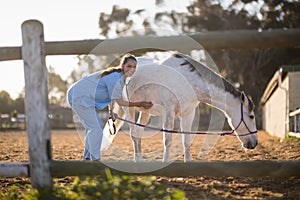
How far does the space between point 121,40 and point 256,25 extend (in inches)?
1251

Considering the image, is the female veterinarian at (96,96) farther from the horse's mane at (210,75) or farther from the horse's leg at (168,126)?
the horse's mane at (210,75)

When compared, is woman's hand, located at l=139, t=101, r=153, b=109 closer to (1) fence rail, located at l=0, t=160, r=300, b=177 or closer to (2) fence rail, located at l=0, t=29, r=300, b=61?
(2) fence rail, located at l=0, t=29, r=300, b=61

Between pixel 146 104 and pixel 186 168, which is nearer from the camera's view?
pixel 186 168

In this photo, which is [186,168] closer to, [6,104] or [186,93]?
[186,93]

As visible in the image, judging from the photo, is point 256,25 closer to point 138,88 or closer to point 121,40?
point 138,88

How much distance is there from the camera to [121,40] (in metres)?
3.07

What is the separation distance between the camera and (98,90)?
16.3 ft

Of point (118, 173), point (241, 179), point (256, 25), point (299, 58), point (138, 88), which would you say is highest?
point (256, 25)

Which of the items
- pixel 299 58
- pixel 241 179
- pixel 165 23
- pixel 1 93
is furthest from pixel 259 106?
pixel 241 179

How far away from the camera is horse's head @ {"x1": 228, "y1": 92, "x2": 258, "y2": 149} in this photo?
5930 millimetres

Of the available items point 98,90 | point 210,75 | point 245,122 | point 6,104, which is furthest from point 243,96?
point 6,104

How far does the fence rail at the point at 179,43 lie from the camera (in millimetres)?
2928

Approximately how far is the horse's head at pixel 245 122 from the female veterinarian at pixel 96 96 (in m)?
1.81

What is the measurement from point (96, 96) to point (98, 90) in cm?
9
